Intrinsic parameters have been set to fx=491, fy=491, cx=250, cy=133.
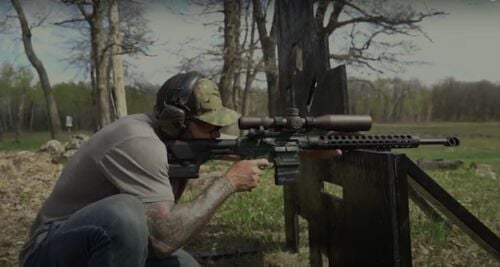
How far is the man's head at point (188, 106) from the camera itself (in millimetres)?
2166

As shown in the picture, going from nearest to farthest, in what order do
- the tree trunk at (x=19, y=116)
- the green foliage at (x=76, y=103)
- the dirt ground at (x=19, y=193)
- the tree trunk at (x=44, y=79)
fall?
1. the dirt ground at (x=19, y=193)
2. the tree trunk at (x=44, y=79)
3. the green foliage at (x=76, y=103)
4. the tree trunk at (x=19, y=116)

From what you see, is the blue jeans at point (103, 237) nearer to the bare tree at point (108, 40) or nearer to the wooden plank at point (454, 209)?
the wooden plank at point (454, 209)

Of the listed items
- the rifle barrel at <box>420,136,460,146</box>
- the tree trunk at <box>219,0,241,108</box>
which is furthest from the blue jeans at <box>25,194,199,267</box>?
the tree trunk at <box>219,0,241,108</box>

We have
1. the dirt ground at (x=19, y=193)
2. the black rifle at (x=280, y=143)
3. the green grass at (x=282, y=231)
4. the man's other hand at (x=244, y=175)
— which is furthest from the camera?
the dirt ground at (x=19, y=193)

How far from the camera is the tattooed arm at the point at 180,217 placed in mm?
1938

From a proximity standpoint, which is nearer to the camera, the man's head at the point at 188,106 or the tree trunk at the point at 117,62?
the man's head at the point at 188,106

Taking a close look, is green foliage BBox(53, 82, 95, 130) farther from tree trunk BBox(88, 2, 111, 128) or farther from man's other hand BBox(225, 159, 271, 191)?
man's other hand BBox(225, 159, 271, 191)

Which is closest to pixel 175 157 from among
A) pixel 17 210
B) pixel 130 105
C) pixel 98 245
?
pixel 98 245

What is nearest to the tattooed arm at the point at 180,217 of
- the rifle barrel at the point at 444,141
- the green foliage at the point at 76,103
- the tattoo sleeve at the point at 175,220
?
the tattoo sleeve at the point at 175,220

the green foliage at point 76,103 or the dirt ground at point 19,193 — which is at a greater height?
the green foliage at point 76,103

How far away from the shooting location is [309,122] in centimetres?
242

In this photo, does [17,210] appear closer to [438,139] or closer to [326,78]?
[326,78]

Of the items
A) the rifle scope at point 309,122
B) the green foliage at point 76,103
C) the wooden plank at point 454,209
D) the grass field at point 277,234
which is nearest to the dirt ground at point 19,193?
the grass field at point 277,234

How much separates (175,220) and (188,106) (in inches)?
20.2
